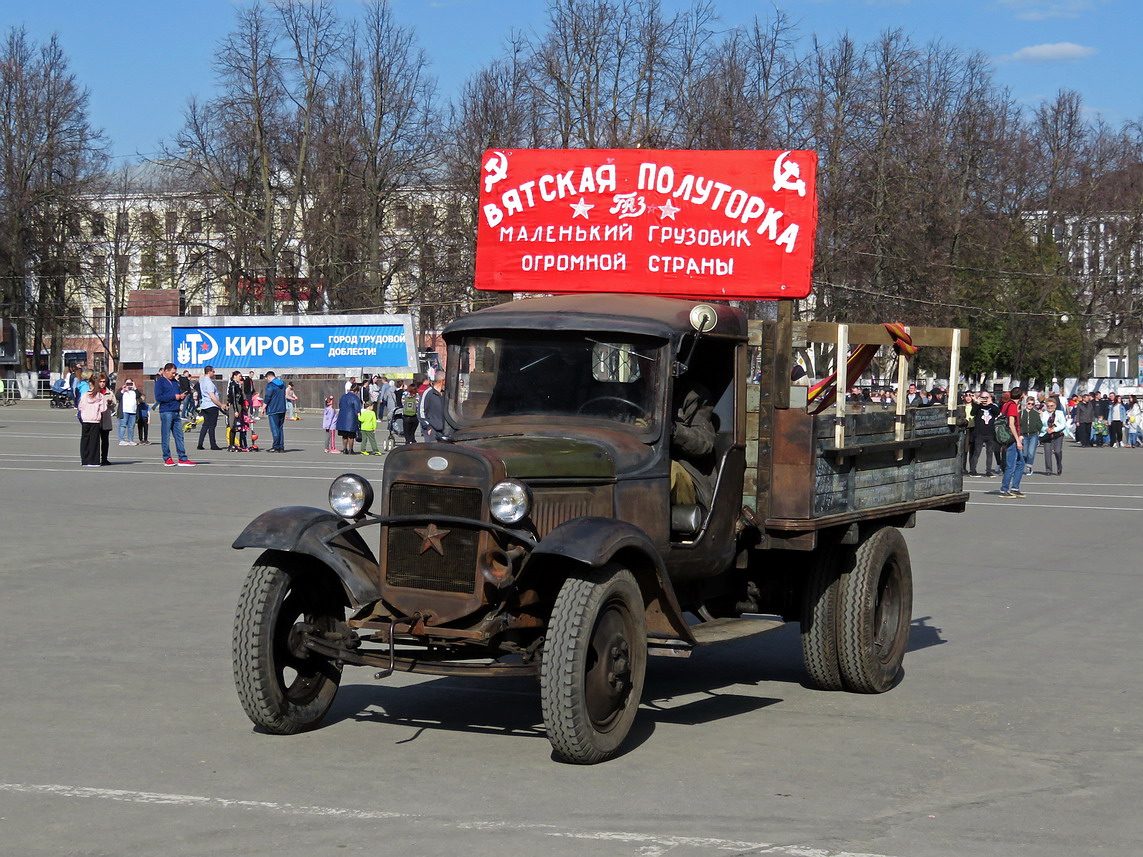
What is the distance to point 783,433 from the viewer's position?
27.3 ft

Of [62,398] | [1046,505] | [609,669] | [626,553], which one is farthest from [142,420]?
[609,669]

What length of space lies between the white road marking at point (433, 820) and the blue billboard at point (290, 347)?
151ft

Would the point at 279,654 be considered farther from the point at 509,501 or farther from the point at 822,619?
the point at 822,619

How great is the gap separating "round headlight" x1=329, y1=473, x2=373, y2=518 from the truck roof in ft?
3.88

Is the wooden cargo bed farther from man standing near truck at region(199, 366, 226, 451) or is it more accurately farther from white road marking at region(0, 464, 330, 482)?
man standing near truck at region(199, 366, 226, 451)

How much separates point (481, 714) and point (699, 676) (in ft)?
5.87

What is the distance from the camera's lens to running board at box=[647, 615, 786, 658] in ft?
24.2

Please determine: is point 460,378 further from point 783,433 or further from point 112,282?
point 112,282

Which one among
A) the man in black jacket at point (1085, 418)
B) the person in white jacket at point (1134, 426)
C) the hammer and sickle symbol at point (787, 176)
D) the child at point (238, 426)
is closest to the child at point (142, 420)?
the child at point (238, 426)

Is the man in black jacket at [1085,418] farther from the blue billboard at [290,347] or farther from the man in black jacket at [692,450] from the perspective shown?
the man in black jacket at [692,450]

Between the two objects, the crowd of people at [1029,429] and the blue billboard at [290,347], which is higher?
the blue billboard at [290,347]

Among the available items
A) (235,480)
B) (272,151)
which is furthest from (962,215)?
(235,480)

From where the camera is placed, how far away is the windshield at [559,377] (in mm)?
7922

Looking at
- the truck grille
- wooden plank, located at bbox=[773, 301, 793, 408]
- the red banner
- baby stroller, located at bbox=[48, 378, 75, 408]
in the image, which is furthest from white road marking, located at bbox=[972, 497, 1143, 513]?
baby stroller, located at bbox=[48, 378, 75, 408]
